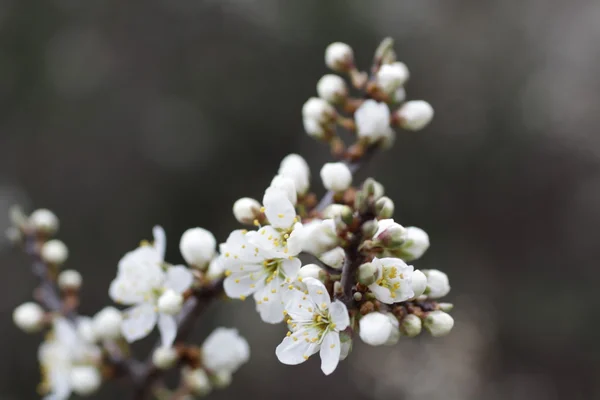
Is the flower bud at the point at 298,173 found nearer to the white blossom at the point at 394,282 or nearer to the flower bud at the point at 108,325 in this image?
the white blossom at the point at 394,282

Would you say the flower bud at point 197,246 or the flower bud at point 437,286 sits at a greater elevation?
the flower bud at point 437,286

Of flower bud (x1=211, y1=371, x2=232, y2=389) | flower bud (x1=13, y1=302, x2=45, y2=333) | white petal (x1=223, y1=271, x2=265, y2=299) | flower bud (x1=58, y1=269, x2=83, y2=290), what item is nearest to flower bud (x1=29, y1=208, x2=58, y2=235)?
flower bud (x1=58, y1=269, x2=83, y2=290)

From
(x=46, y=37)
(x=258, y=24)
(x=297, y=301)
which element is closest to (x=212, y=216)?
(x=258, y=24)

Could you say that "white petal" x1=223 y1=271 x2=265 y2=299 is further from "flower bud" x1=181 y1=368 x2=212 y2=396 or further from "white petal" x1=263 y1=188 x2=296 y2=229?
"flower bud" x1=181 y1=368 x2=212 y2=396

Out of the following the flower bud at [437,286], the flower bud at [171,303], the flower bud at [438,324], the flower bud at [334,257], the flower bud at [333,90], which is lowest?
the flower bud at [171,303]

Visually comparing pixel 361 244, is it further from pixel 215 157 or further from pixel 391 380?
pixel 215 157

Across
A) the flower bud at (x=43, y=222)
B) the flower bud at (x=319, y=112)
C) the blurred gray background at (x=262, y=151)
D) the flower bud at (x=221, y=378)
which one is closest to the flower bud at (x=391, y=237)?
the flower bud at (x=319, y=112)
